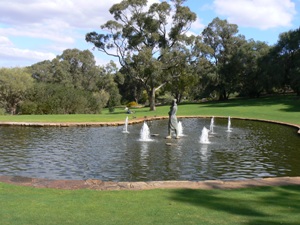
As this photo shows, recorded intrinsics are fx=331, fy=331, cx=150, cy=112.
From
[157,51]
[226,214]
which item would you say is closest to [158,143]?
[226,214]

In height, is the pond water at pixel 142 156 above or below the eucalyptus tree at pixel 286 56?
below

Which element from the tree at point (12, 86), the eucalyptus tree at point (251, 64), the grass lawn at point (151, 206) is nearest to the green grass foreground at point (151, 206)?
the grass lawn at point (151, 206)

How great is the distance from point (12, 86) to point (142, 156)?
25.2 m

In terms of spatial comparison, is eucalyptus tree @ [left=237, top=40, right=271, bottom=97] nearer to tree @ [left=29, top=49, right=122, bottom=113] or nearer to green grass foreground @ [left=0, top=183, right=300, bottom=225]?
tree @ [left=29, top=49, right=122, bottom=113]

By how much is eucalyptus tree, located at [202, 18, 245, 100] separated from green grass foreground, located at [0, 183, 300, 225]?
51.7m

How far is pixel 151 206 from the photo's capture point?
5.65 m

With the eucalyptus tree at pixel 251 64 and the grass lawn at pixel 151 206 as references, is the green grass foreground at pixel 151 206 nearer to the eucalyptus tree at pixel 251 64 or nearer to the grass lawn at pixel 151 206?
the grass lawn at pixel 151 206

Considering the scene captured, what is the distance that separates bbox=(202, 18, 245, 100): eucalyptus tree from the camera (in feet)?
188

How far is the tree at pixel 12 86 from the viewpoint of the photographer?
33844 millimetres

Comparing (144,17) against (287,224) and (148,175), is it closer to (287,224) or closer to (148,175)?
(148,175)

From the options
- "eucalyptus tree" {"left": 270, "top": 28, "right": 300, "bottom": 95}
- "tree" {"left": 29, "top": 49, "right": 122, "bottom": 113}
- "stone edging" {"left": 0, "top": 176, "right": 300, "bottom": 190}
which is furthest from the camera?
"tree" {"left": 29, "top": 49, "right": 122, "bottom": 113}

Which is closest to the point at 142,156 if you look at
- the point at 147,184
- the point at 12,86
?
the point at 147,184

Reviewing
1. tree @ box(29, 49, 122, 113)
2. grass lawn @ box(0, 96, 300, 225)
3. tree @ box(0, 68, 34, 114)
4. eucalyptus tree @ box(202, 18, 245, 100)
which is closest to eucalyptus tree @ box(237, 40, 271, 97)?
eucalyptus tree @ box(202, 18, 245, 100)

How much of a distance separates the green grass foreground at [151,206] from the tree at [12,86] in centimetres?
2899
